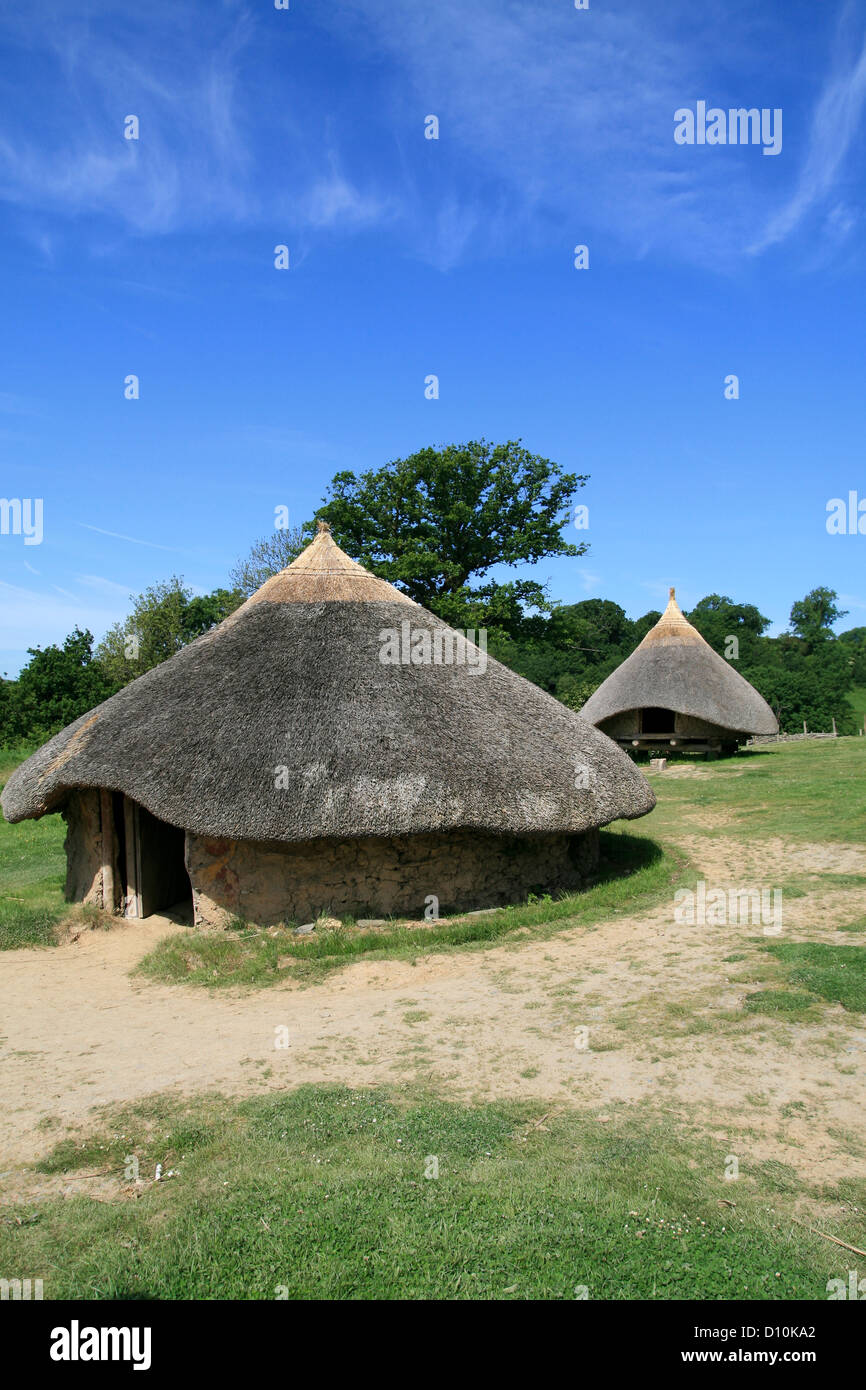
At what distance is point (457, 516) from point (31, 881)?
70.6 ft

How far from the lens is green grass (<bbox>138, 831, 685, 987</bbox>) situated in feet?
28.0

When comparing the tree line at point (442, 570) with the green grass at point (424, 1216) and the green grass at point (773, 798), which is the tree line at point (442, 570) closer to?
the green grass at point (773, 798)

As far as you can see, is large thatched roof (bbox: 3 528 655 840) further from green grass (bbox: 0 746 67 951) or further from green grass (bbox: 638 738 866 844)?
green grass (bbox: 638 738 866 844)

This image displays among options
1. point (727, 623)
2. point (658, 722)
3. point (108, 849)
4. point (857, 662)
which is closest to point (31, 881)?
point (108, 849)

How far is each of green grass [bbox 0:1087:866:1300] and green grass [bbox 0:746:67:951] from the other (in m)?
5.71

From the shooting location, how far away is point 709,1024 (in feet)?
21.3

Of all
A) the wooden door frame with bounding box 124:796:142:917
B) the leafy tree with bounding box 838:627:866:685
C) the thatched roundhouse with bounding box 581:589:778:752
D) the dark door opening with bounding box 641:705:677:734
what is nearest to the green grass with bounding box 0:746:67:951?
the wooden door frame with bounding box 124:796:142:917

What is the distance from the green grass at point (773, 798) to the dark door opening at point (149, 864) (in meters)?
7.86

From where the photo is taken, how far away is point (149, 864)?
1107 cm

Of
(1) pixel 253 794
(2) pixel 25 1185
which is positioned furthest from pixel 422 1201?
(1) pixel 253 794

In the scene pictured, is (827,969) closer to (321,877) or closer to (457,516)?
(321,877)

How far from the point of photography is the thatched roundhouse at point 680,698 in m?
23.4
